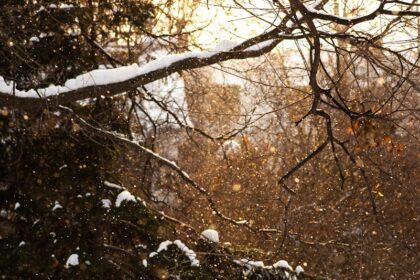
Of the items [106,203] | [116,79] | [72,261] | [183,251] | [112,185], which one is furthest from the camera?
[112,185]

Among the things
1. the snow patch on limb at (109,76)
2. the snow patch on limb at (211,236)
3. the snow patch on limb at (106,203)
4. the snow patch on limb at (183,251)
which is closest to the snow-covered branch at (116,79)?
the snow patch on limb at (109,76)

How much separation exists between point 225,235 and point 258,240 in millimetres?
901

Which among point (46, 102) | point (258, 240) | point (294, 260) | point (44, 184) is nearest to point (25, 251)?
point (44, 184)

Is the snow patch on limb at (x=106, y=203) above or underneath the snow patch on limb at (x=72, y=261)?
above

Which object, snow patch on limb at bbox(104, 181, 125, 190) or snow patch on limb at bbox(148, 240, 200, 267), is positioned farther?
snow patch on limb at bbox(104, 181, 125, 190)

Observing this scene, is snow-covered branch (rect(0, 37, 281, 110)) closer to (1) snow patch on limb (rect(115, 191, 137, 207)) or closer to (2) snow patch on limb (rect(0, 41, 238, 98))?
(2) snow patch on limb (rect(0, 41, 238, 98))

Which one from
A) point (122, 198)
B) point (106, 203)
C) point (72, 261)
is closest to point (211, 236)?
point (122, 198)

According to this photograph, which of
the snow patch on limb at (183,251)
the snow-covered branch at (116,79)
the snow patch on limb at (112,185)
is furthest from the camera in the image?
the snow patch on limb at (112,185)

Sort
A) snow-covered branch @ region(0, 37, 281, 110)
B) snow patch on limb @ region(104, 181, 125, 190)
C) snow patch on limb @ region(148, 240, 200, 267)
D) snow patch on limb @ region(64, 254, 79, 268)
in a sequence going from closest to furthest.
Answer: snow-covered branch @ region(0, 37, 281, 110) → snow patch on limb @ region(64, 254, 79, 268) → snow patch on limb @ region(148, 240, 200, 267) → snow patch on limb @ region(104, 181, 125, 190)

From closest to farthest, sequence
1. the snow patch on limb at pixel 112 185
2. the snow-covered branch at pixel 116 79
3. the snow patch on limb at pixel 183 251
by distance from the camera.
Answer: the snow-covered branch at pixel 116 79 → the snow patch on limb at pixel 183 251 → the snow patch on limb at pixel 112 185

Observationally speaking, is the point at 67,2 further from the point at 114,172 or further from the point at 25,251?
the point at 25,251

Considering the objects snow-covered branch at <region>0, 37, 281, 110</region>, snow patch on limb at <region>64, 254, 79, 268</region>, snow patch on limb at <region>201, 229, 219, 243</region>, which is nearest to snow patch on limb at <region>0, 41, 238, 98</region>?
snow-covered branch at <region>0, 37, 281, 110</region>

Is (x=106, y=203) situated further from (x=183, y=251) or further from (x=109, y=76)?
(x=109, y=76)

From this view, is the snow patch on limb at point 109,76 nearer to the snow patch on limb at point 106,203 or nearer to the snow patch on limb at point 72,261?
the snow patch on limb at point 106,203
